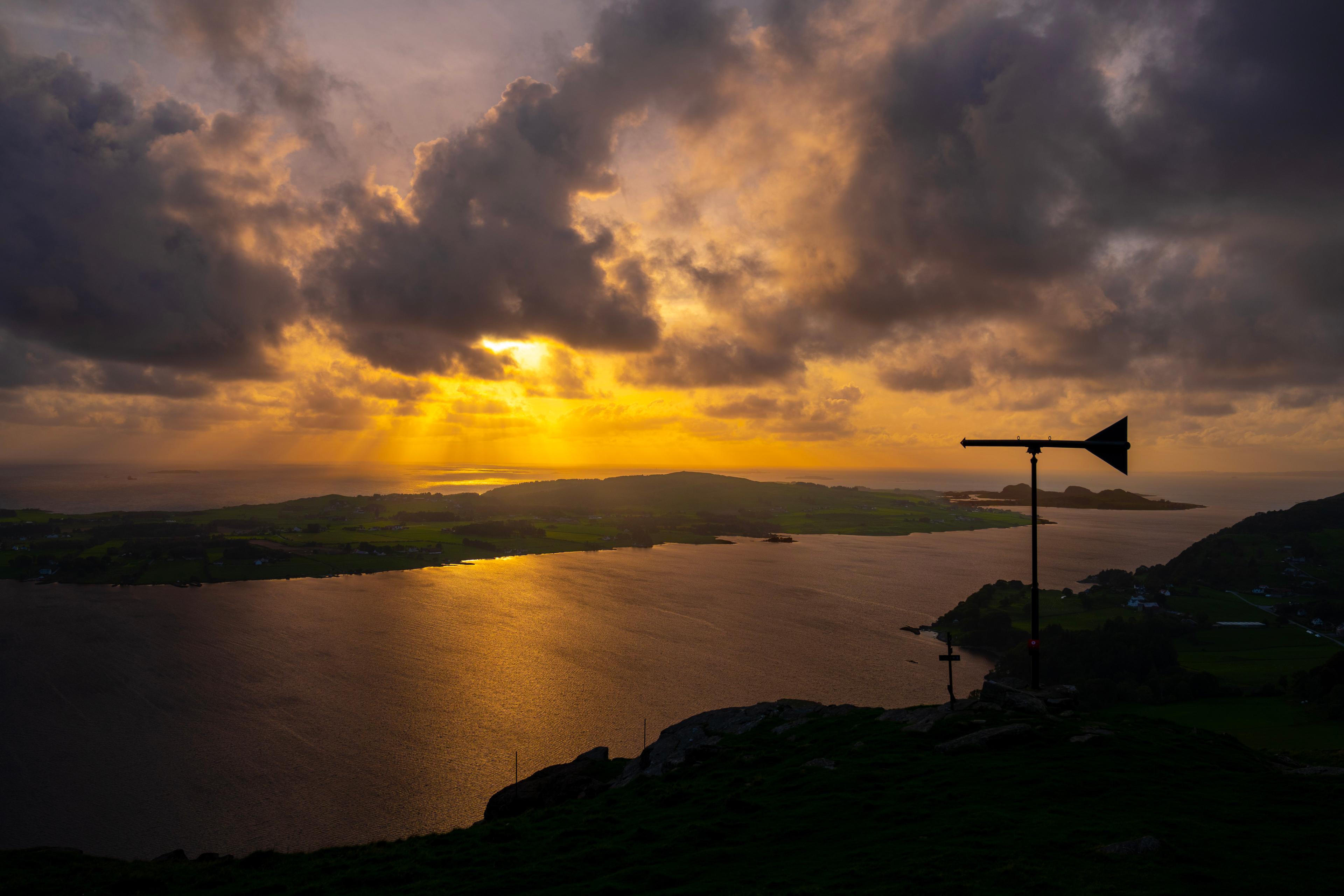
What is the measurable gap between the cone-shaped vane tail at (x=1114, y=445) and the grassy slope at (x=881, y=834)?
31.9 feet

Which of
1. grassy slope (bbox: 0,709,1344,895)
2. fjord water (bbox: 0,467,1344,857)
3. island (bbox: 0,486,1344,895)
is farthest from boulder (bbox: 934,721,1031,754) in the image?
fjord water (bbox: 0,467,1344,857)

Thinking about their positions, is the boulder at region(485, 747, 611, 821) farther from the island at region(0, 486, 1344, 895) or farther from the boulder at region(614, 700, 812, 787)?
the boulder at region(614, 700, 812, 787)

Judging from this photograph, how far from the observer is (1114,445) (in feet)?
67.6

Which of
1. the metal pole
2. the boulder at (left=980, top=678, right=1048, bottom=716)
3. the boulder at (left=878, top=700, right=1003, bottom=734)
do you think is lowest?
the boulder at (left=878, top=700, right=1003, bottom=734)

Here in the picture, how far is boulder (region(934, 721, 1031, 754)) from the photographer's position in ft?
76.0

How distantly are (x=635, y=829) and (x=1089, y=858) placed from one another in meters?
14.5

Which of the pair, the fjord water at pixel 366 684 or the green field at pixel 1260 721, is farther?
the fjord water at pixel 366 684

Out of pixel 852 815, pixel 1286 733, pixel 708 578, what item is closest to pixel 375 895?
Answer: pixel 852 815

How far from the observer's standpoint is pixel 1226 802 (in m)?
17.0

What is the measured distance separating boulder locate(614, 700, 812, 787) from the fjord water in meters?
20.0

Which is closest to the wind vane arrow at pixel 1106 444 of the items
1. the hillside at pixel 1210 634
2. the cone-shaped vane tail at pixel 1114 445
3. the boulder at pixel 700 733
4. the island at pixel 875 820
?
the cone-shaped vane tail at pixel 1114 445

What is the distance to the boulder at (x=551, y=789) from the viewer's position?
107 ft

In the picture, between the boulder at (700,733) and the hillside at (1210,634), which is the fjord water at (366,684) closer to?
the hillside at (1210,634)

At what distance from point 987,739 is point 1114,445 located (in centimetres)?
1167
